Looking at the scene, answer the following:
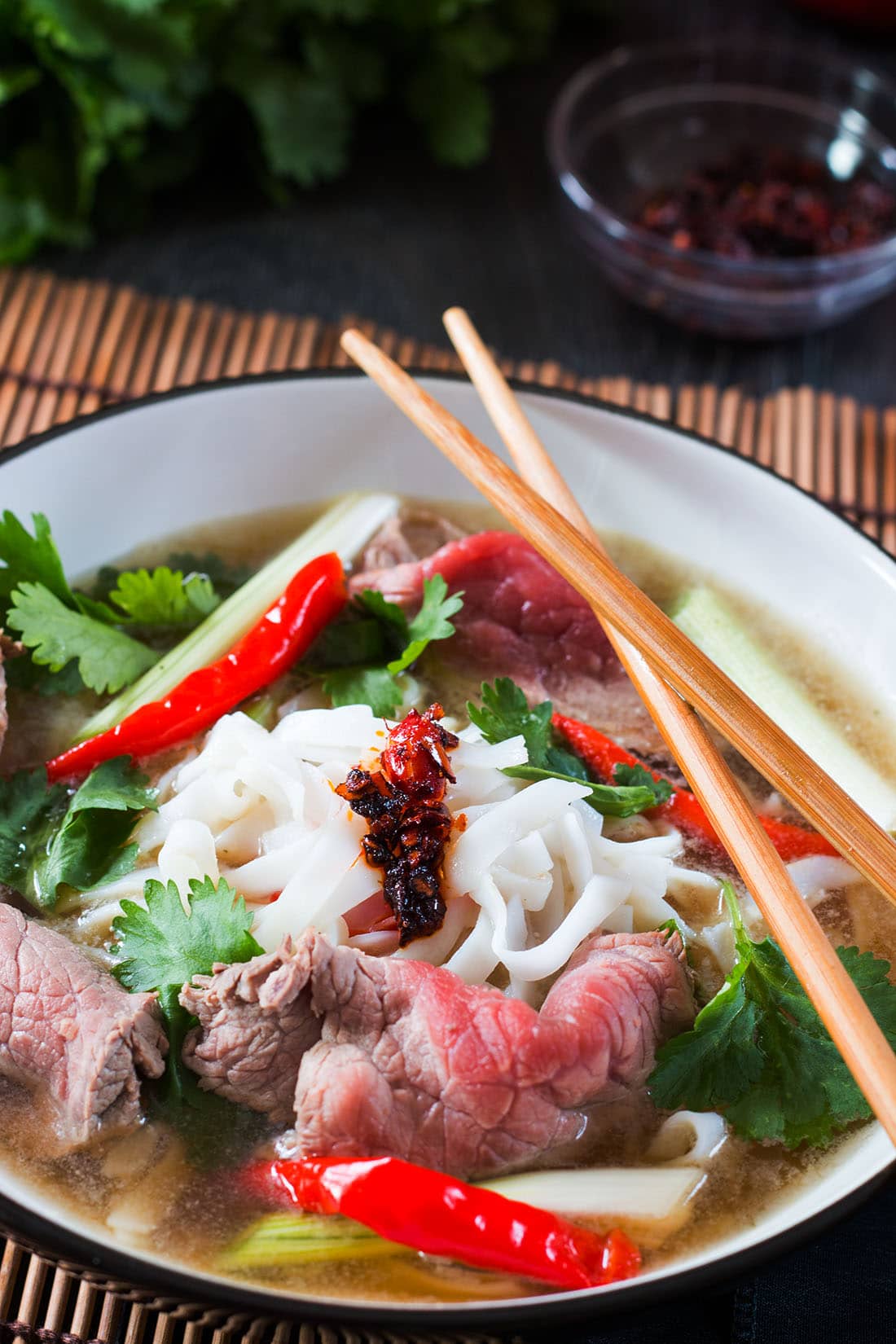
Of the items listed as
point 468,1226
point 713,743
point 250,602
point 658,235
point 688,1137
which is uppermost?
point 658,235

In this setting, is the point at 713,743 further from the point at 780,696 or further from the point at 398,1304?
the point at 398,1304

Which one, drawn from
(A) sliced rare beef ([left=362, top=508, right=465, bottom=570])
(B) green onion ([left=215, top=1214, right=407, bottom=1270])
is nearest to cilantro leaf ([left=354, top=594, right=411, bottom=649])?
(A) sliced rare beef ([left=362, top=508, right=465, bottom=570])

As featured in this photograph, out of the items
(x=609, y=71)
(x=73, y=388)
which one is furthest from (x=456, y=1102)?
(x=609, y=71)

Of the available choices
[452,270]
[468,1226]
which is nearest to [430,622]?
[468,1226]

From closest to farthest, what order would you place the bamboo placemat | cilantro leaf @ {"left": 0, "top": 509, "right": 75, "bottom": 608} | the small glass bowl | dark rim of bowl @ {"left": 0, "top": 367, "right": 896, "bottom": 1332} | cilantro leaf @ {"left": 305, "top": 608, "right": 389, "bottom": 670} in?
1. dark rim of bowl @ {"left": 0, "top": 367, "right": 896, "bottom": 1332}
2. cilantro leaf @ {"left": 0, "top": 509, "right": 75, "bottom": 608}
3. cilantro leaf @ {"left": 305, "top": 608, "right": 389, "bottom": 670}
4. the bamboo placemat
5. the small glass bowl

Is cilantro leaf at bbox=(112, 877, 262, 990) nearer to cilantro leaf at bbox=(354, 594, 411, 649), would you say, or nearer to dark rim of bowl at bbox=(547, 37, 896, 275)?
cilantro leaf at bbox=(354, 594, 411, 649)

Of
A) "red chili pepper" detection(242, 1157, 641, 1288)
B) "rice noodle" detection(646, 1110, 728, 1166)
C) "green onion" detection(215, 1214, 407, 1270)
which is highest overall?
"red chili pepper" detection(242, 1157, 641, 1288)

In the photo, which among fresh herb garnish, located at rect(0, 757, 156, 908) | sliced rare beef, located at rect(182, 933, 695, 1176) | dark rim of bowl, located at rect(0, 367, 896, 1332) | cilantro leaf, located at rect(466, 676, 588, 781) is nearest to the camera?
dark rim of bowl, located at rect(0, 367, 896, 1332)
